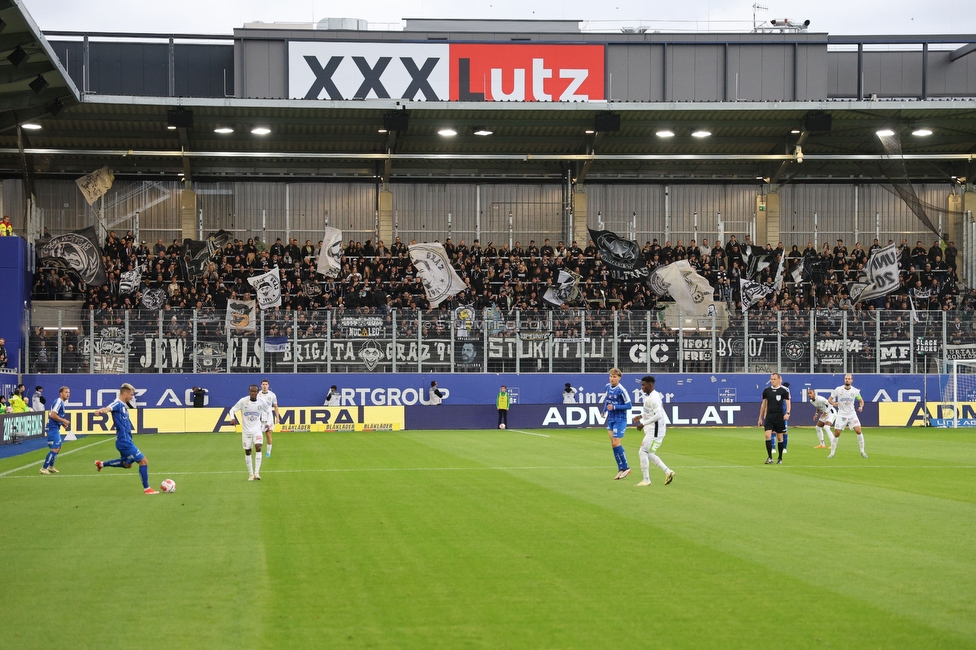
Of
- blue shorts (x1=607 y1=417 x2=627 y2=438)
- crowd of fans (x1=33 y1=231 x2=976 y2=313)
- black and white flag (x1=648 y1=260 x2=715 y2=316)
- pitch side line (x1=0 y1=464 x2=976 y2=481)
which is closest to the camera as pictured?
blue shorts (x1=607 y1=417 x2=627 y2=438)

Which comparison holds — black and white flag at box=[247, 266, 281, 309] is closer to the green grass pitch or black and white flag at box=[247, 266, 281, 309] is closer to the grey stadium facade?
the grey stadium facade

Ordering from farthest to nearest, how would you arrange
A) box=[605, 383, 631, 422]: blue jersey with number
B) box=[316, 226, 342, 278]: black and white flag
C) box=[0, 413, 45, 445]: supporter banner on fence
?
box=[316, 226, 342, 278]: black and white flag → box=[0, 413, 45, 445]: supporter banner on fence → box=[605, 383, 631, 422]: blue jersey with number

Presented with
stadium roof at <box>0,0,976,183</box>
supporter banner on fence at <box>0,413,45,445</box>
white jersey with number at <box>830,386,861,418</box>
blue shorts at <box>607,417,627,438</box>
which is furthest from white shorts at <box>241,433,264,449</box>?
stadium roof at <box>0,0,976,183</box>

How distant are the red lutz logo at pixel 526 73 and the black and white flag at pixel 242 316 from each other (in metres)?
13.9

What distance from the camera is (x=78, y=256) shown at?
42.4m

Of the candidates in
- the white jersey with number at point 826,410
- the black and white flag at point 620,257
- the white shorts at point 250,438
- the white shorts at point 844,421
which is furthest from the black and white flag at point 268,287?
the white shorts at point 844,421

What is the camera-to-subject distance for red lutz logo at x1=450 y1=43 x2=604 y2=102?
4606 cm

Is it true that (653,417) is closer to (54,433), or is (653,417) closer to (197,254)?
(54,433)

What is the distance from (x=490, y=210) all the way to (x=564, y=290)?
10.7 metres

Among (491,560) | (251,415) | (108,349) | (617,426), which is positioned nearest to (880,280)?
(617,426)

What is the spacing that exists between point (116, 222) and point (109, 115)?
7.45 m

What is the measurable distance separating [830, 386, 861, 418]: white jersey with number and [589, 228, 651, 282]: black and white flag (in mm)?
18936

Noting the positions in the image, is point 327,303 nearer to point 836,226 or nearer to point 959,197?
point 836,226

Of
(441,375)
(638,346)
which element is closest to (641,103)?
(638,346)
